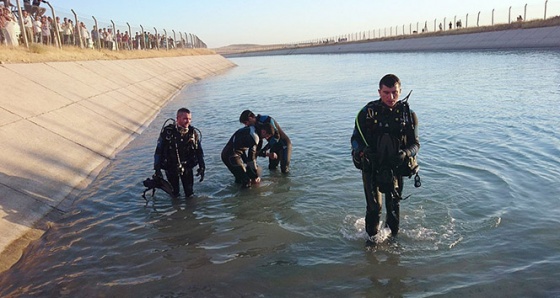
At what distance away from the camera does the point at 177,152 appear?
24.5 ft

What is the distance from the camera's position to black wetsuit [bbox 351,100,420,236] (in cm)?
513

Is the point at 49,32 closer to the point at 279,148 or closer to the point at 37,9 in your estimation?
the point at 37,9

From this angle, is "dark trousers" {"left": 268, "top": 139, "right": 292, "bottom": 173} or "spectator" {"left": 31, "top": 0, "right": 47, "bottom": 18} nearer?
"dark trousers" {"left": 268, "top": 139, "right": 292, "bottom": 173}

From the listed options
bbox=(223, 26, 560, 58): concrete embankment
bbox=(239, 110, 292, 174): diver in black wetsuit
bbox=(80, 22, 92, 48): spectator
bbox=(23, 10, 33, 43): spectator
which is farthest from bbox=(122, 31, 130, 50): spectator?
bbox=(223, 26, 560, 58): concrete embankment

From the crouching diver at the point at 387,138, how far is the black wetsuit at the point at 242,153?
3274mm

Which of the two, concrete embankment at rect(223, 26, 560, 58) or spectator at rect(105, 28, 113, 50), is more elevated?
spectator at rect(105, 28, 113, 50)

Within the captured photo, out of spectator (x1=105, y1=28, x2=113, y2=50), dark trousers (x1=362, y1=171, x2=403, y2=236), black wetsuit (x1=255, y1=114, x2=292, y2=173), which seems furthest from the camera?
spectator (x1=105, y1=28, x2=113, y2=50)

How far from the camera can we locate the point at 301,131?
13969 millimetres

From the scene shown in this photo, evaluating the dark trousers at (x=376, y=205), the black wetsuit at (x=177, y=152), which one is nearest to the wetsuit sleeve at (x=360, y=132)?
the dark trousers at (x=376, y=205)

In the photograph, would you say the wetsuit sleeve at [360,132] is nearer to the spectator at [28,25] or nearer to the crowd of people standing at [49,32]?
the crowd of people standing at [49,32]

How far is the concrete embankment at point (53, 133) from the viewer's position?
22.4 ft

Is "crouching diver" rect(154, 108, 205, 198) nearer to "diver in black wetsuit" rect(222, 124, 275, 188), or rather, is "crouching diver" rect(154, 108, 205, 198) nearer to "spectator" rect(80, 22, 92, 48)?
"diver in black wetsuit" rect(222, 124, 275, 188)

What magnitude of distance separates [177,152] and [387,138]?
3.78 meters

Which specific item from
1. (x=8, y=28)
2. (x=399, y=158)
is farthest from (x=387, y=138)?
(x=8, y=28)
